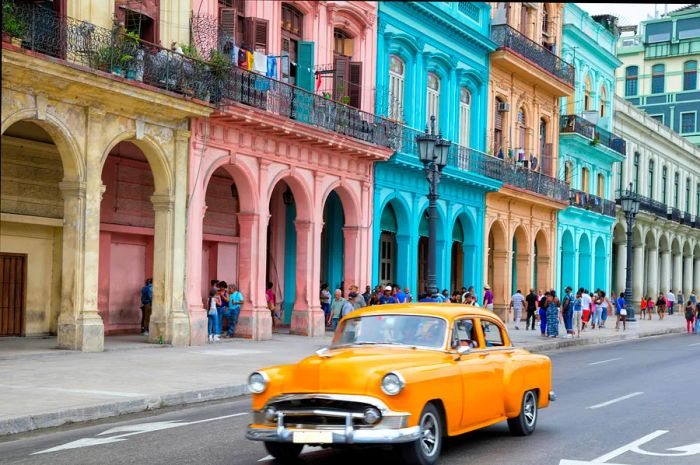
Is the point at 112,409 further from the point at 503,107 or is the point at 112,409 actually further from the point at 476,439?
the point at 503,107

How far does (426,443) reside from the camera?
339 inches

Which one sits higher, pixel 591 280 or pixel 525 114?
pixel 525 114

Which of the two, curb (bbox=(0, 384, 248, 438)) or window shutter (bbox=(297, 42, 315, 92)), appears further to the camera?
window shutter (bbox=(297, 42, 315, 92))

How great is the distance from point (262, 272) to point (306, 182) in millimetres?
3047

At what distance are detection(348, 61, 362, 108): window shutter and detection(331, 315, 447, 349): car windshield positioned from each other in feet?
64.6

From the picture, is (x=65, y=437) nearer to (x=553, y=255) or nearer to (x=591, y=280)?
(x=553, y=255)

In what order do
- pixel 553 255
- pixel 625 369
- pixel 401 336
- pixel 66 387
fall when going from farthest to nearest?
pixel 553 255, pixel 625 369, pixel 66 387, pixel 401 336

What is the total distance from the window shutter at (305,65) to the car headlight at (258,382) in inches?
742

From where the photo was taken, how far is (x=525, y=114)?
42094mm

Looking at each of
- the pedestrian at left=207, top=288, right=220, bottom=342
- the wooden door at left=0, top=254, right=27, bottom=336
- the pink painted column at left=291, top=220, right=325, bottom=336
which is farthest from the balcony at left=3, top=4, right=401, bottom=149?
the wooden door at left=0, top=254, right=27, bottom=336

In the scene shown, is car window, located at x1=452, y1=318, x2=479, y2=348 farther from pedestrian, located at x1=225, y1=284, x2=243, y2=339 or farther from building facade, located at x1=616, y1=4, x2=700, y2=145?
building facade, located at x1=616, y1=4, x2=700, y2=145

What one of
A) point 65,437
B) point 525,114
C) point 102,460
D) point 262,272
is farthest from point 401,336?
point 525,114

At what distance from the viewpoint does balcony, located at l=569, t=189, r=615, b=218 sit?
46312 millimetres

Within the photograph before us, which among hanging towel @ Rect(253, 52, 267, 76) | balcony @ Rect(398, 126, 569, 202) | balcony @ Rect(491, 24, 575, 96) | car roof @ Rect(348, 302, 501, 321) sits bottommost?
car roof @ Rect(348, 302, 501, 321)
